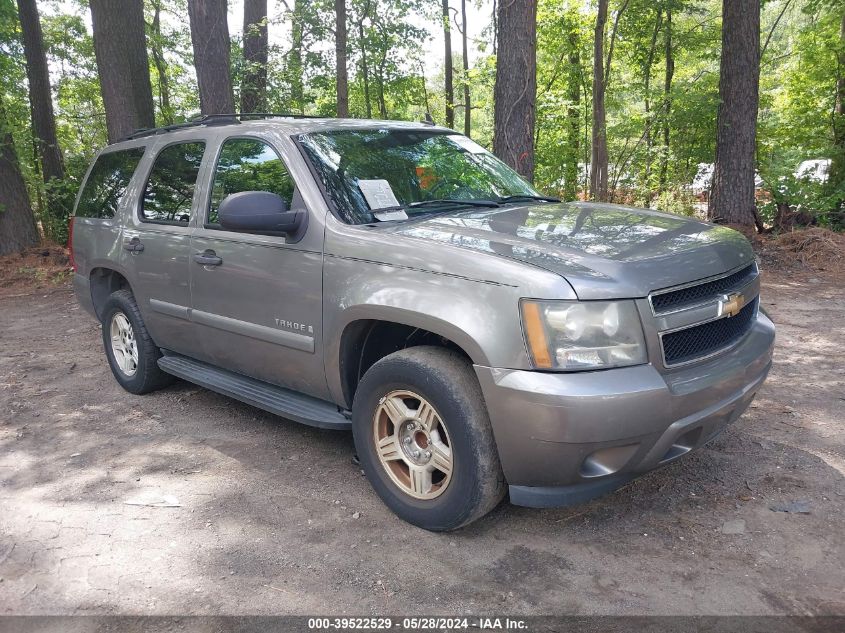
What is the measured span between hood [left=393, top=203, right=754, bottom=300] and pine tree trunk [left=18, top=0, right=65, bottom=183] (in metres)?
13.1

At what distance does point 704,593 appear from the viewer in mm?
2641

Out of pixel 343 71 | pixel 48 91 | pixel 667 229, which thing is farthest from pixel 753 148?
pixel 48 91

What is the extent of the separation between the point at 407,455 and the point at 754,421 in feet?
7.89

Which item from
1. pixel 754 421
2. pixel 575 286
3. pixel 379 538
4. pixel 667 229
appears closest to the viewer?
pixel 575 286

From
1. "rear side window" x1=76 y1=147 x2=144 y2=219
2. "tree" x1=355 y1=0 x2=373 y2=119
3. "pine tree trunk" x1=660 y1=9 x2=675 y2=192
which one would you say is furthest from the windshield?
"tree" x1=355 y1=0 x2=373 y2=119

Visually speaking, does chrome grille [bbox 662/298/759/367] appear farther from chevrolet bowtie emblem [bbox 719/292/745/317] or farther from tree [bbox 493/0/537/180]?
tree [bbox 493/0/537/180]

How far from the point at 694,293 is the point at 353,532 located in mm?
1880

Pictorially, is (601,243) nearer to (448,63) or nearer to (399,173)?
(399,173)

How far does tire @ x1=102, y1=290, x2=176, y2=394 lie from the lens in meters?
4.95

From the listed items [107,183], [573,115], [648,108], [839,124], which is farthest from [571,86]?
[107,183]

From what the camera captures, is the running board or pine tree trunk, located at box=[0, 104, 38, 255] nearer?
the running board

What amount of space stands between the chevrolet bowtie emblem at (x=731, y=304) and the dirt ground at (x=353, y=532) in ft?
3.18

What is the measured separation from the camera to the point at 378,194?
12.0 ft

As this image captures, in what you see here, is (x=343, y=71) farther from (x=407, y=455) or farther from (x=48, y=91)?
(x=407, y=455)
